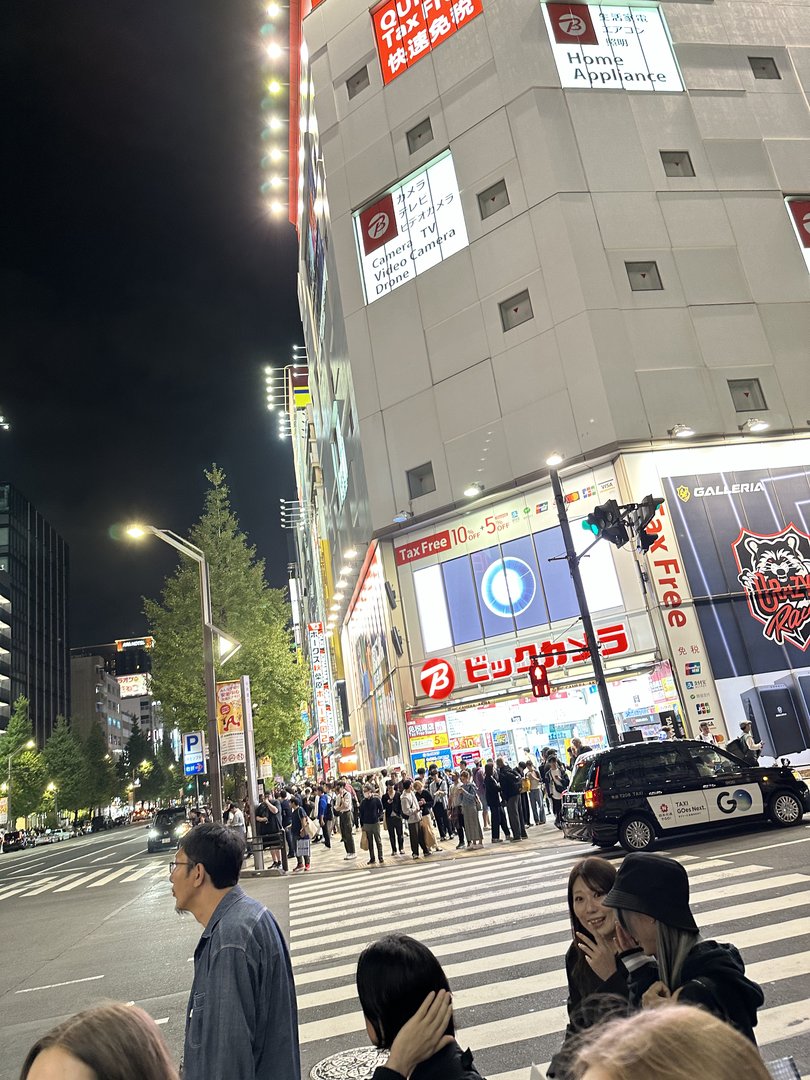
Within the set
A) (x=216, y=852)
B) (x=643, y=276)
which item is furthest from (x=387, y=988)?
(x=643, y=276)

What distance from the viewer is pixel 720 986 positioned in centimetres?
242

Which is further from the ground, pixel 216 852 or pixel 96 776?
pixel 96 776

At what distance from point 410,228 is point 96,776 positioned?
8272 cm

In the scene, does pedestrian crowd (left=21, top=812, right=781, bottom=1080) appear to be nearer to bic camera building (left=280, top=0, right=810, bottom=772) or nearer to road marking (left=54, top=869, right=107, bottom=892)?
bic camera building (left=280, top=0, right=810, bottom=772)

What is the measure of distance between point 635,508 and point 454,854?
9.01m

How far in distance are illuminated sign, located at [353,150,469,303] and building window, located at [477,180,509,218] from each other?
93cm

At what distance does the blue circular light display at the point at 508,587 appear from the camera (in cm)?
2514

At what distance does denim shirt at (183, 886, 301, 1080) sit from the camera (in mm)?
2584

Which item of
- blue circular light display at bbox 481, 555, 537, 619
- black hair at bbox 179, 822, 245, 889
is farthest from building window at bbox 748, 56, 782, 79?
black hair at bbox 179, 822, 245, 889

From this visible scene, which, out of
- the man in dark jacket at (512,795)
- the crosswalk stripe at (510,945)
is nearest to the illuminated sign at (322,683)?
the man in dark jacket at (512,795)

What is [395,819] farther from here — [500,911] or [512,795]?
[500,911]

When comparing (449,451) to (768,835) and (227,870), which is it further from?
(227,870)

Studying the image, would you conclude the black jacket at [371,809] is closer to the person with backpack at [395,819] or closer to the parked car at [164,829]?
the person with backpack at [395,819]

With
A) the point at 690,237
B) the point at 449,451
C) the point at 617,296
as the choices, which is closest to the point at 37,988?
the point at 449,451
